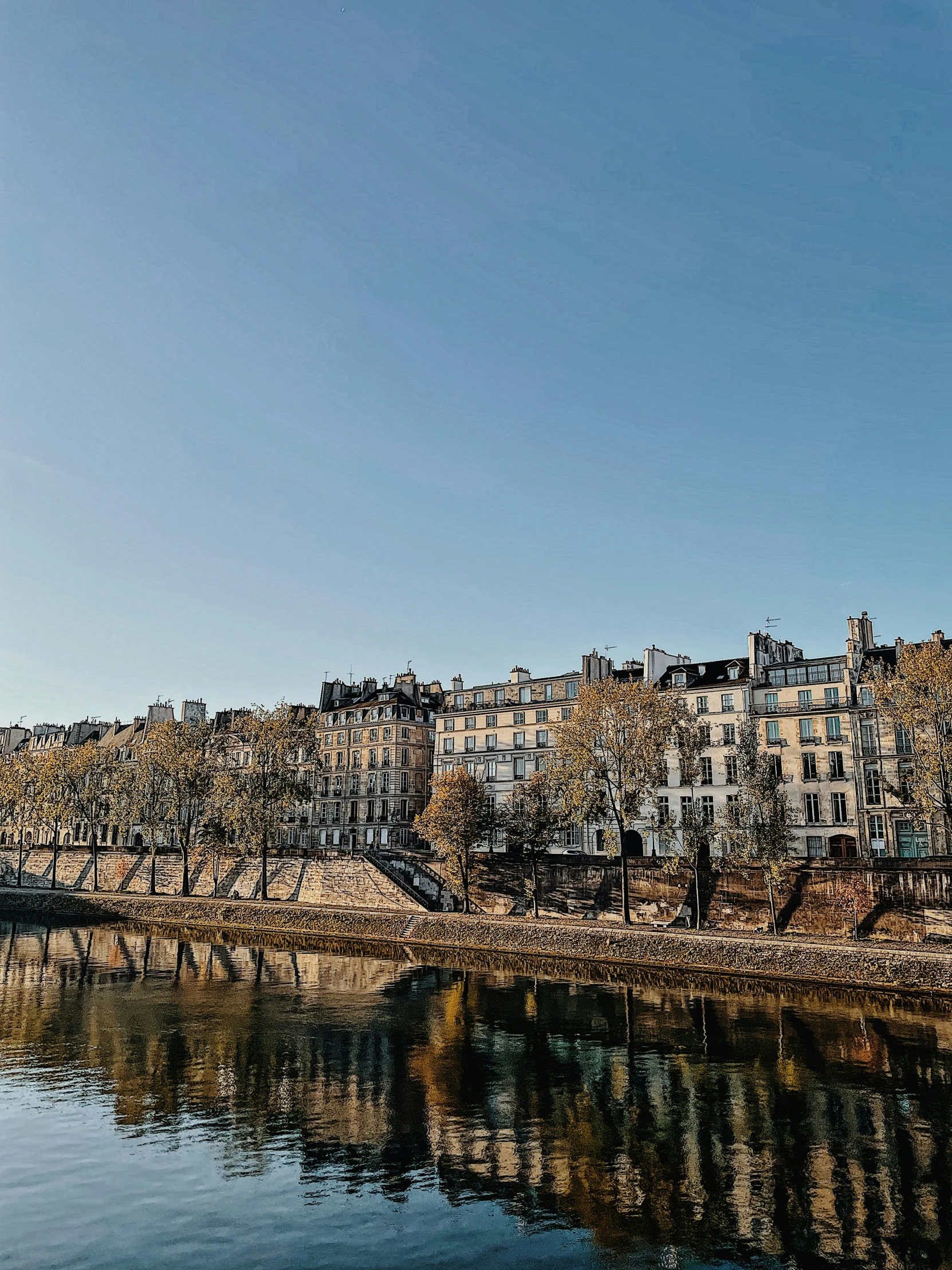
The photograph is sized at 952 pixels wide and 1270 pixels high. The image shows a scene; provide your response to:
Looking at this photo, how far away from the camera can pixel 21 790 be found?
10475 cm

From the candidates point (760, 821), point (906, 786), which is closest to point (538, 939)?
point (760, 821)

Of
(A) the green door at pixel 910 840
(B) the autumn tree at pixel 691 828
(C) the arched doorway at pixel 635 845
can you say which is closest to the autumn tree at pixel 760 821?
(B) the autumn tree at pixel 691 828

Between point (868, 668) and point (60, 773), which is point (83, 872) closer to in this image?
point (60, 773)

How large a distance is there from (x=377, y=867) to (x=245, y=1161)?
57700 millimetres

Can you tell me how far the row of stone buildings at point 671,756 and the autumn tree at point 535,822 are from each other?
573 cm

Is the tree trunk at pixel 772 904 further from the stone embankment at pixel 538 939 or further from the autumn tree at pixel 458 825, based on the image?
the autumn tree at pixel 458 825

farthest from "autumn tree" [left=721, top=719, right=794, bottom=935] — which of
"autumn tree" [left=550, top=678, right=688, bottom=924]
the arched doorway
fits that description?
the arched doorway

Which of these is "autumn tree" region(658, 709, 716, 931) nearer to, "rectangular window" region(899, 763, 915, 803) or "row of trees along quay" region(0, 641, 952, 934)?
"row of trees along quay" region(0, 641, 952, 934)

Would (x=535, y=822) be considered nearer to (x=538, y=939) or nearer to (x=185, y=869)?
(x=538, y=939)

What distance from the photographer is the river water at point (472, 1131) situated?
67.5 ft

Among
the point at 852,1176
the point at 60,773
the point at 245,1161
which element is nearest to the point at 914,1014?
the point at 852,1176

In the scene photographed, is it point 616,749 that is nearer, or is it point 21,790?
point 616,749

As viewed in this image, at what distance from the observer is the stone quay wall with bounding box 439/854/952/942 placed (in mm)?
59625

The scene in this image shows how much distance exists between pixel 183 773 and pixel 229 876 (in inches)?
495
